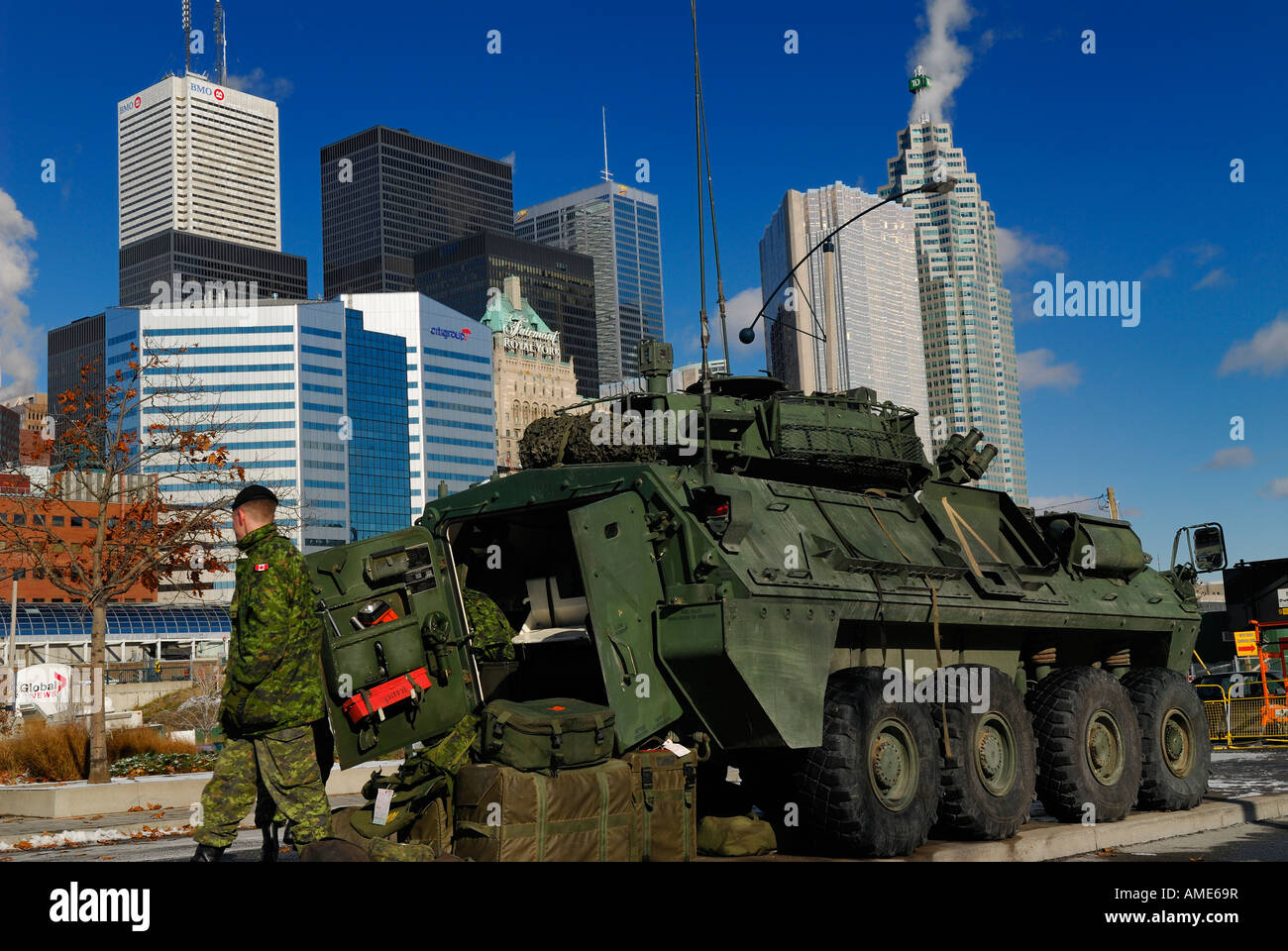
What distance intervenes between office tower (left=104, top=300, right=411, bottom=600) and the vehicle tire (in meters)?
125

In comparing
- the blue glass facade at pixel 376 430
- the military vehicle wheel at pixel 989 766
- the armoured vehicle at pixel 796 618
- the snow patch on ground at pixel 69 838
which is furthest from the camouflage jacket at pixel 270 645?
the blue glass facade at pixel 376 430

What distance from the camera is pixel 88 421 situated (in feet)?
63.1

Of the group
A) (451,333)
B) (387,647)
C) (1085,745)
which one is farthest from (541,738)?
(451,333)

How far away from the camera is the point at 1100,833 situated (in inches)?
417

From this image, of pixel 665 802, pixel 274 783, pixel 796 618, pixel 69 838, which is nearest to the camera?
pixel 274 783

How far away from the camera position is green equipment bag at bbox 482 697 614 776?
790 centimetres

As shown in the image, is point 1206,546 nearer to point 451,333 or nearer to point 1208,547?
point 1208,547

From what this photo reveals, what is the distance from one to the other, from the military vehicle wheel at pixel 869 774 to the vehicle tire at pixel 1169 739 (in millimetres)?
3951

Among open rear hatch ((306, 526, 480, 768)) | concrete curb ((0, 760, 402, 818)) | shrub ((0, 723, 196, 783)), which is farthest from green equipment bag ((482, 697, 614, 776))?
shrub ((0, 723, 196, 783))

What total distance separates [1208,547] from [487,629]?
30.6 ft
